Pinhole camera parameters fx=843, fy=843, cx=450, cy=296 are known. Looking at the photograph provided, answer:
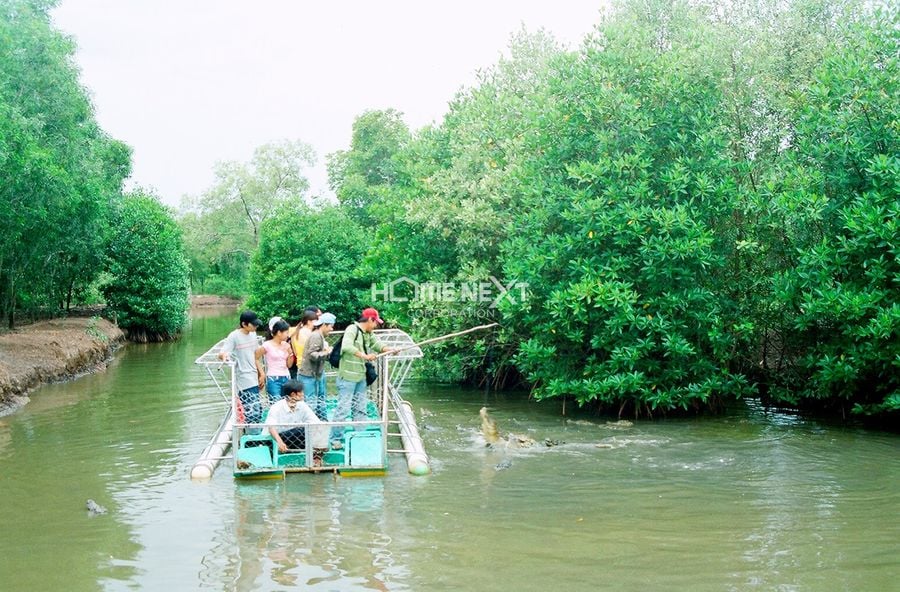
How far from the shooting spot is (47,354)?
21.8 metres

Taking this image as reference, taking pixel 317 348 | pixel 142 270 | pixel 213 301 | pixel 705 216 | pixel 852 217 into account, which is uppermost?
pixel 705 216

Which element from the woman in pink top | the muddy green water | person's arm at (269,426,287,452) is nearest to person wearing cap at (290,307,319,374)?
the woman in pink top

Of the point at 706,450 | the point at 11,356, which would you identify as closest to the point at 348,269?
the point at 11,356

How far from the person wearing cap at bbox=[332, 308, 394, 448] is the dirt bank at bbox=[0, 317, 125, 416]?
8.39 m

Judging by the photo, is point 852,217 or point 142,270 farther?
point 142,270

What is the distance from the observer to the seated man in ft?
34.6

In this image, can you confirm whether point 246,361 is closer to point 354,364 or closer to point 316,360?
point 316,360

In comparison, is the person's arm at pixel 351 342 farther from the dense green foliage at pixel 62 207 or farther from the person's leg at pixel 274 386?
the dense green foliage at pixel 62 207

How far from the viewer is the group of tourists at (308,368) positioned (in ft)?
36.6

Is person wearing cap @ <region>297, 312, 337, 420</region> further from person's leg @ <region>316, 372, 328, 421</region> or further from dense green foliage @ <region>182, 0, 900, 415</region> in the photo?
dense green foliage @ <region>182, 0, 900, 415</region>

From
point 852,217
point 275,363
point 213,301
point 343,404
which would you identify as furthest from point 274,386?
point 213,301

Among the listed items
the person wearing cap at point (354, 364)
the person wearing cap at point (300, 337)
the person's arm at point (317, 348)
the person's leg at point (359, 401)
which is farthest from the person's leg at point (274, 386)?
the person's leg at point (359, 401)

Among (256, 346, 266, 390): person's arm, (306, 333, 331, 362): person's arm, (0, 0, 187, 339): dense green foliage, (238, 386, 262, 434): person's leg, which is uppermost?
(0, 0, 187, 339): dense green foliage

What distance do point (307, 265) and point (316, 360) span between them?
85.3 feet
